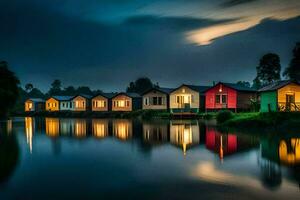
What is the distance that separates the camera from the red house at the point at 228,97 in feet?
181

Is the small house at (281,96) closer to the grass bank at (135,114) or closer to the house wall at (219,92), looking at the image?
the grass bank at (135,114)

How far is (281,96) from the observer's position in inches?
1558

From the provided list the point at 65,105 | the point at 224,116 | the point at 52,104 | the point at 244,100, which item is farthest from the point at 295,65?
the point at 52,104

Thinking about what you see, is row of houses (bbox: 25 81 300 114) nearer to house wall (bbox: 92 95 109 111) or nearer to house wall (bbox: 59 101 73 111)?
house wall (bbox: 92 95 109 111)

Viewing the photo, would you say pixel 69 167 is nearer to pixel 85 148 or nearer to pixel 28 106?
pixel 85 148

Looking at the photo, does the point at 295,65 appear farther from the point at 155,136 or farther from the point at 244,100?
the point at 155,136

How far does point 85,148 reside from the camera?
2022 centimetres

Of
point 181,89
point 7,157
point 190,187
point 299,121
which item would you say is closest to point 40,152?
point 7,157

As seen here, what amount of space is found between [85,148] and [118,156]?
4.07m

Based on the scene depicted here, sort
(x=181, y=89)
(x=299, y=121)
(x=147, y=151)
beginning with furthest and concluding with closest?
(x=181, y=89) < (x=299, y=121) < (x=147, y=151)

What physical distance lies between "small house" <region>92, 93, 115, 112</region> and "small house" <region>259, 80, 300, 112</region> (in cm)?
4498

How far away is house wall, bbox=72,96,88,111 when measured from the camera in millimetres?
86688

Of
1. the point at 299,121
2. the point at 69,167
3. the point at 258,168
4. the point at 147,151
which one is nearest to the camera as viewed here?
the point at 258,168

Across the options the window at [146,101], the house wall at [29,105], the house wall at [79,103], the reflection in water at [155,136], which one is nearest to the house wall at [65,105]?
the house wall at [79,103]
